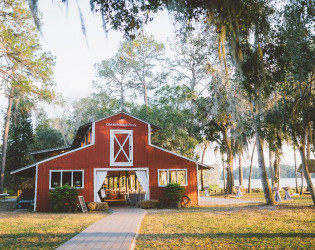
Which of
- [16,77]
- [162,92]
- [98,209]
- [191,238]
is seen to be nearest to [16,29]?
[16,77]

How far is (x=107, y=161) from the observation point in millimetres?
16031

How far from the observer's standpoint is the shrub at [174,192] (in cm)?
1562

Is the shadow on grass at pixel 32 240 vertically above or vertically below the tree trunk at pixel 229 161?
below

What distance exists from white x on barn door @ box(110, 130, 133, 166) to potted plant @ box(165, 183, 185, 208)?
265 centimetres

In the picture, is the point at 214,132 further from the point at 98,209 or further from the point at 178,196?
the point at 98,209

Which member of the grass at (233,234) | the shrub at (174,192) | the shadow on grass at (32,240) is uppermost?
the shrub at (174,192)

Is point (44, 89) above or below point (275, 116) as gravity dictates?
above

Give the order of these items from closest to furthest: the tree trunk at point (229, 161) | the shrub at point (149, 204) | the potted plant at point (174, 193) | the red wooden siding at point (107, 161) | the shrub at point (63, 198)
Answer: the shrub at point (63, 198) → the red wooden siding at point (107, 161) → the shrub at point (149, 204) → the potted plant at point (174, 193) → the tree trunk at point (229, 161)

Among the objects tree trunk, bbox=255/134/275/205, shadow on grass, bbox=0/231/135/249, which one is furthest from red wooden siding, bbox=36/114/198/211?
shadow on grass, bbox=0/231/135/249

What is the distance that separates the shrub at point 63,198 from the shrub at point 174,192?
196 inches

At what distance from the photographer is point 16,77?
44.4ft

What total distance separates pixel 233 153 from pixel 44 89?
56.6ft

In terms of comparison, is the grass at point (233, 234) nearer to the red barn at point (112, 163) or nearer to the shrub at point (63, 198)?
the shrub at point (63, 198)

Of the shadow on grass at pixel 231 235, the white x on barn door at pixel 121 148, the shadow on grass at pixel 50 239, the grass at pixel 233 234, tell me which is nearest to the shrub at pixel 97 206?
the white x on barn door at pixel 121 148
